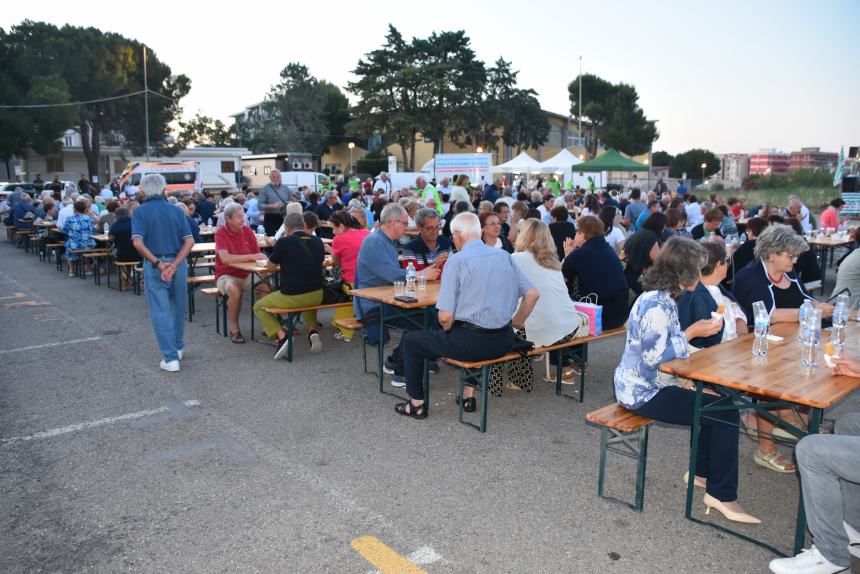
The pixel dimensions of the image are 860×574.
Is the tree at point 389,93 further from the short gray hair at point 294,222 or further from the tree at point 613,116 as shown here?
the short gray hair at point 294,222

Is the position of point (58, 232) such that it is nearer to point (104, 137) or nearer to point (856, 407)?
point (856, 407)

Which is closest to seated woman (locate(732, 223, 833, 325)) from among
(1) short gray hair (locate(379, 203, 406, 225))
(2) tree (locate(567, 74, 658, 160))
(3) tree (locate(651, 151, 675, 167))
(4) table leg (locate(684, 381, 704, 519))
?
(4) table leg (locate(684, 381, 704, 519))

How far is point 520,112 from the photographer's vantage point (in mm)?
54125

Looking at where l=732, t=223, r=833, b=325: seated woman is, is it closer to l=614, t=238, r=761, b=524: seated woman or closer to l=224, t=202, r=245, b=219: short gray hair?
l=614, t=238, r=761, b=524: seated woman

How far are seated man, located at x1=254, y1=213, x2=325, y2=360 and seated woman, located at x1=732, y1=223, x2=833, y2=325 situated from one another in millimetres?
3853

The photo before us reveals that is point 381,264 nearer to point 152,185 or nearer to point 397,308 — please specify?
point 397,308

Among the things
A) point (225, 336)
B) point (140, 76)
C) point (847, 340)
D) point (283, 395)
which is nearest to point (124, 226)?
point (225, 336)

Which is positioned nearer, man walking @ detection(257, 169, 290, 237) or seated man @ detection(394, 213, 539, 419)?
seated man @ detection(394, 213, 539, 419)

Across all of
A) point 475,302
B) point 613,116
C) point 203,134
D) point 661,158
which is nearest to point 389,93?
point 203,134

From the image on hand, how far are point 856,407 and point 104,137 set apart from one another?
49.2m

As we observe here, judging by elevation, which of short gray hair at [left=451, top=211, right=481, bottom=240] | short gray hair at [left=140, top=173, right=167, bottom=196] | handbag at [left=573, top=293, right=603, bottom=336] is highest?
short gray hair at [left=140, top=173, right=167, bottom=196]

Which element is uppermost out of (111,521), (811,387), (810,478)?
(811,387)

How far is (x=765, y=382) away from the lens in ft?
10.2

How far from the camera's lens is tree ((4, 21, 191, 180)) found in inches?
1602
